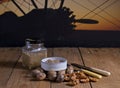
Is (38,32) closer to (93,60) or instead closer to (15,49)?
(15,49)

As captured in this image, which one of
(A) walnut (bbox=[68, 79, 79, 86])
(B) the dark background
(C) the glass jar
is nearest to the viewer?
(A) walnut (bbox=[68, 79, 79, 86])

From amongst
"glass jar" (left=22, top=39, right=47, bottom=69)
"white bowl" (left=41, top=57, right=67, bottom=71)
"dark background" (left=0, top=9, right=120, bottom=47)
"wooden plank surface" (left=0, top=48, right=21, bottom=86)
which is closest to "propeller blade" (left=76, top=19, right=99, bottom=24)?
"dark background" (left=0, top=9, right=120, bottom=47)

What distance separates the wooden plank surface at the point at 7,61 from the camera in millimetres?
1139

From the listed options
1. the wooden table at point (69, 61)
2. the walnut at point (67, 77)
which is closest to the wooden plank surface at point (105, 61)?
the wooden table at point (69, 61)

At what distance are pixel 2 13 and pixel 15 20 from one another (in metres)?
0.10

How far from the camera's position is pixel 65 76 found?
1.10 m

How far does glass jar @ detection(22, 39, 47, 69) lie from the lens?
1.25 meters

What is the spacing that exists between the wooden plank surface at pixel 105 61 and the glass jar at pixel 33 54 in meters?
0.23

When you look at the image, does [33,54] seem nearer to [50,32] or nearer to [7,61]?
[7,61]

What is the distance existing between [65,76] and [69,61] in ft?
0.96

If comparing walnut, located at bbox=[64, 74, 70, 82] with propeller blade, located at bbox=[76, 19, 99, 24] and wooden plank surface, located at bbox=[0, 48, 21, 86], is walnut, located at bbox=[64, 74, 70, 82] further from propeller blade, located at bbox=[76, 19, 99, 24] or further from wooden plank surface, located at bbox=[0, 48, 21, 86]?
propeller blade, located at bbox=[76, 19, 99, 24]

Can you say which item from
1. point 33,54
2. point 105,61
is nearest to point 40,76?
point 33,54

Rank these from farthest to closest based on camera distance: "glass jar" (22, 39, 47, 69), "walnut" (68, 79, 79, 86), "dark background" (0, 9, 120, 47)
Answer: "dark background" (0, 9, 120, 47) → "glass jar" (22, 39, 47, 69) → "walnut" (68, 79, 79, 86)

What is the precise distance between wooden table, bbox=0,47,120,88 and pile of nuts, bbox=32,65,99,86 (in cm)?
2
